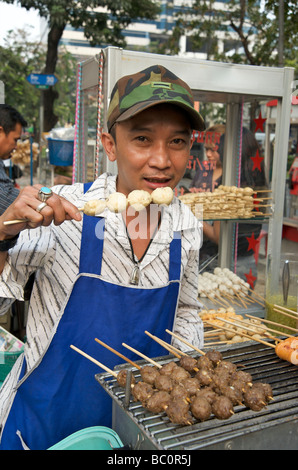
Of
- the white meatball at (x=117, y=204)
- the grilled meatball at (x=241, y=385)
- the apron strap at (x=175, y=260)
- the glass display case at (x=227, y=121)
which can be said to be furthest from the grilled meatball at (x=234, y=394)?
the glass display case at (x=227, y=121)

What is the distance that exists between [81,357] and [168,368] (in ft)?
1.20

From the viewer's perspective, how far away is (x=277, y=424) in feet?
4.38

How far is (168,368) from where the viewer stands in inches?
66.9

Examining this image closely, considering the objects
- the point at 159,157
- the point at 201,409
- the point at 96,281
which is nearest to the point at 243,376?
the point at 201,409

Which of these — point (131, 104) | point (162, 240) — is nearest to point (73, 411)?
point (162, 240)

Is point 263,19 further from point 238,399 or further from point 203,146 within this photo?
point 238,399

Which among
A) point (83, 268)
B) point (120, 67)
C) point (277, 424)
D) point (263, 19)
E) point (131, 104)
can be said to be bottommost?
point (277, 424)

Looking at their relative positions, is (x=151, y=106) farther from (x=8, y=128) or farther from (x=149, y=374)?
(x=8, y=128)

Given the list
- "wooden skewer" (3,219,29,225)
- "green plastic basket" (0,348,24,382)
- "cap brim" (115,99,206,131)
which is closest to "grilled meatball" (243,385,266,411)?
"wooden skewer" (3,219,29,225)

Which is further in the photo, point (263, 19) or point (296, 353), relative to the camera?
point (263, 19)

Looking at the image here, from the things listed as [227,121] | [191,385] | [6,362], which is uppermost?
[227,121]

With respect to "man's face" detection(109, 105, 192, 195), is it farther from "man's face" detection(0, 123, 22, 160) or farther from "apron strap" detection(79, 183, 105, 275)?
"man's face" detection(0, 123, 22, 160)

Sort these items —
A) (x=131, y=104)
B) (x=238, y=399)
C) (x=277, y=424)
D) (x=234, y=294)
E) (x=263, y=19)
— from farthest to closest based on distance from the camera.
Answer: (x=263, y=19) < (x=234, y=294) < (x=131, y=104) < (x=238, y=399) < (x=277, y=424)

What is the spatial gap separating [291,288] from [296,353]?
2.16m
